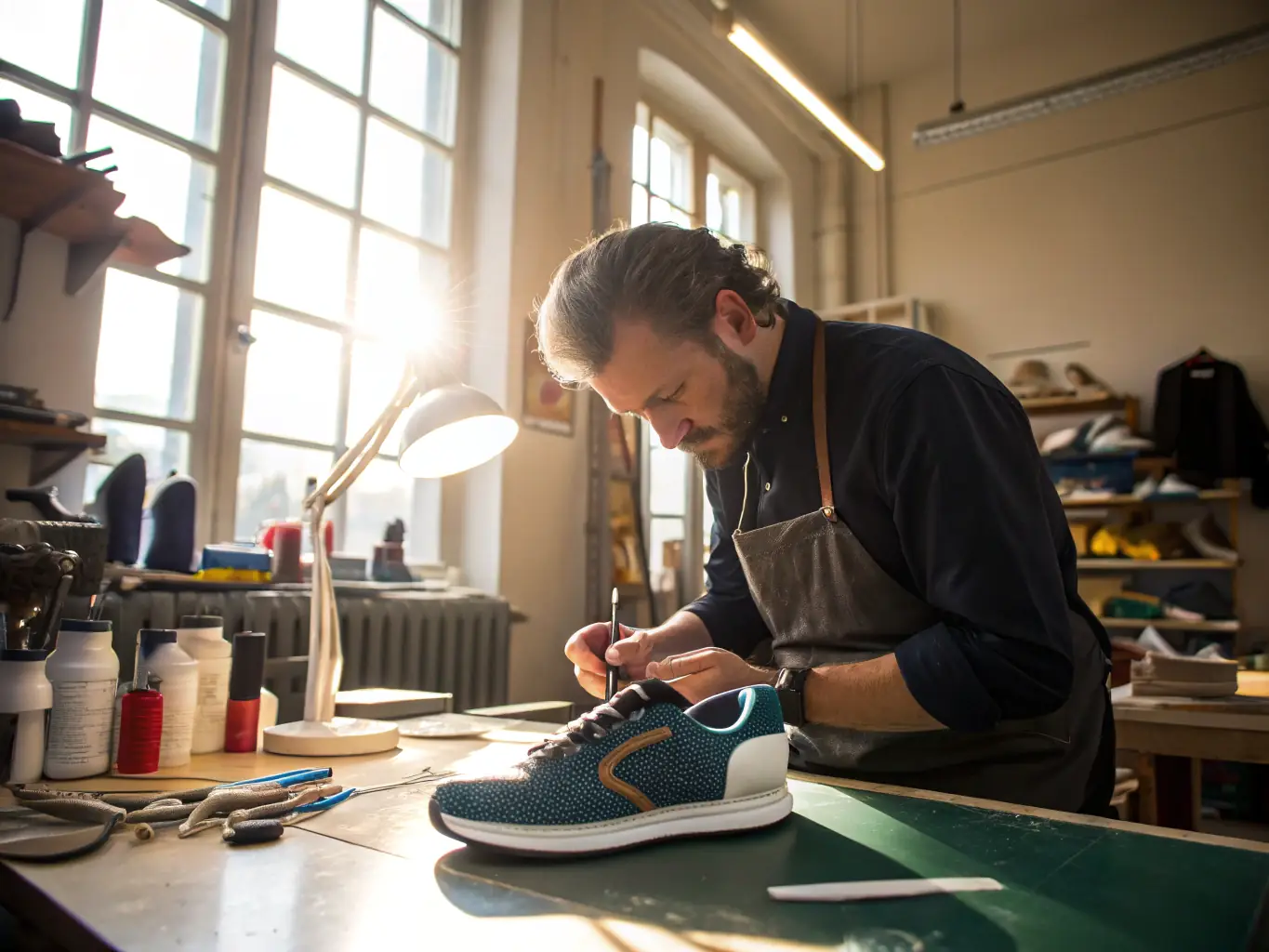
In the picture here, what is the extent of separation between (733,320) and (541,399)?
2.31 m

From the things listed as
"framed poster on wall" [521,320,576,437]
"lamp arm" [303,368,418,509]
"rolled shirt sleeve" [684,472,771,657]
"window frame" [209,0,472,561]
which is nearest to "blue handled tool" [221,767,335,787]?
"lamp arm" [303,368,418,509]

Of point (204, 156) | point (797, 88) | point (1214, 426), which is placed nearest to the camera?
point (204, 156)

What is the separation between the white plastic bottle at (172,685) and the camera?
122cm

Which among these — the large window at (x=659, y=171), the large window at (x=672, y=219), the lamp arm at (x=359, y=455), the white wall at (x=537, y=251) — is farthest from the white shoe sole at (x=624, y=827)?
the large window at (x=659, y=171)

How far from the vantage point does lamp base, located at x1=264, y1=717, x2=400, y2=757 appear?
1.33 meters

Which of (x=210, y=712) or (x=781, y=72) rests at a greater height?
(x=781, y=72)

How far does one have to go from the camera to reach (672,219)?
468 centimetres

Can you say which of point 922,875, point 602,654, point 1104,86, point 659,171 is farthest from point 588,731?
point 659,171

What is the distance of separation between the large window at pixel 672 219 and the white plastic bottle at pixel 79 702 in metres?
3.51

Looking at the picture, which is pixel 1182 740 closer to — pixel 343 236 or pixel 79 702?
pixel 79 702

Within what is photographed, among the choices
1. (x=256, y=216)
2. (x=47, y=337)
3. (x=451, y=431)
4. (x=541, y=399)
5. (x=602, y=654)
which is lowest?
(x=602, y=654)

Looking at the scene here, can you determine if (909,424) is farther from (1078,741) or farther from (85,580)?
(85,580)

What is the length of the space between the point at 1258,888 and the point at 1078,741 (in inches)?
19.9

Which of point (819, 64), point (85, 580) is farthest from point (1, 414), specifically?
point (819, 64)
